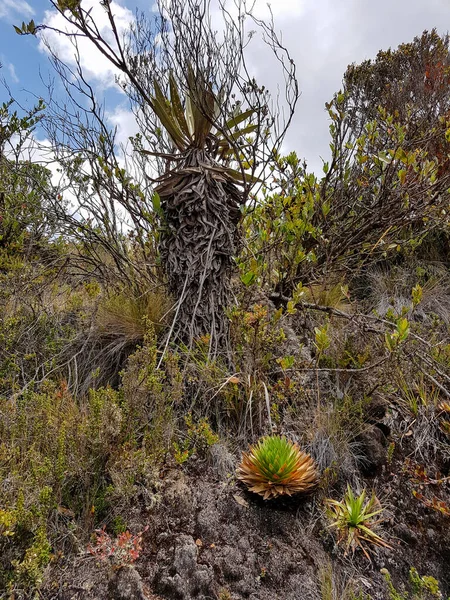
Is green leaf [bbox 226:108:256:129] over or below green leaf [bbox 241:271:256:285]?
over

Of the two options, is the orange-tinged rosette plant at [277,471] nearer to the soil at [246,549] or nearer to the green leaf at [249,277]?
the soil at [246,549]

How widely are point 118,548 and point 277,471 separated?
0.80 meters

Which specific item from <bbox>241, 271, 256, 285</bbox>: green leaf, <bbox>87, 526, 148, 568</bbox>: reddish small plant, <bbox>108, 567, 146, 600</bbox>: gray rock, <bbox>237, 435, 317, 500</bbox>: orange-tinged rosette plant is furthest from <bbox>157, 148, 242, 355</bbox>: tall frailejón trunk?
<bbox>108, 567, 146, 600</bbox>: gray rock

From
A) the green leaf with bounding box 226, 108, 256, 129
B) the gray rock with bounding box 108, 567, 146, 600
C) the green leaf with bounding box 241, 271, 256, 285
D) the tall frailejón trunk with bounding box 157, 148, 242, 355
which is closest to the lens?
the gray rock with bounding box 108, 567, 146, 600

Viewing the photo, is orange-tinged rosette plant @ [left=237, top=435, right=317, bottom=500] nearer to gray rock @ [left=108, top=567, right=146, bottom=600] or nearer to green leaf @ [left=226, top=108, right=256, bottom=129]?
gray rock @ [left=108, top=567, right=146, bottom=600]

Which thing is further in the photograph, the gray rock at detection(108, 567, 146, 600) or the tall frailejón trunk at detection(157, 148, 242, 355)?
the tall frailejón trunk at detection(157, 148, 242, 355)

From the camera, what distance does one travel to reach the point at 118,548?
60.7 inches

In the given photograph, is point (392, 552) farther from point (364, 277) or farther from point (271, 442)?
point (364, 277)

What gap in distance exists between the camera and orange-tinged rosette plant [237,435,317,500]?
1840 millimetres

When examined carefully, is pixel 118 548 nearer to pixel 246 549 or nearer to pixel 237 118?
pixel 246 549

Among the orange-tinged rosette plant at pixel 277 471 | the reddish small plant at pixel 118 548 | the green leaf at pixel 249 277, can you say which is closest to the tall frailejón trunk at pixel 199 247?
the green leaf at pixel 249 277

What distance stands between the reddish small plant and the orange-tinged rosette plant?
2.02ft

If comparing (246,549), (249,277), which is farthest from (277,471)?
(249,277)

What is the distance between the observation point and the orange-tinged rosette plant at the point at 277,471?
1.84 m
